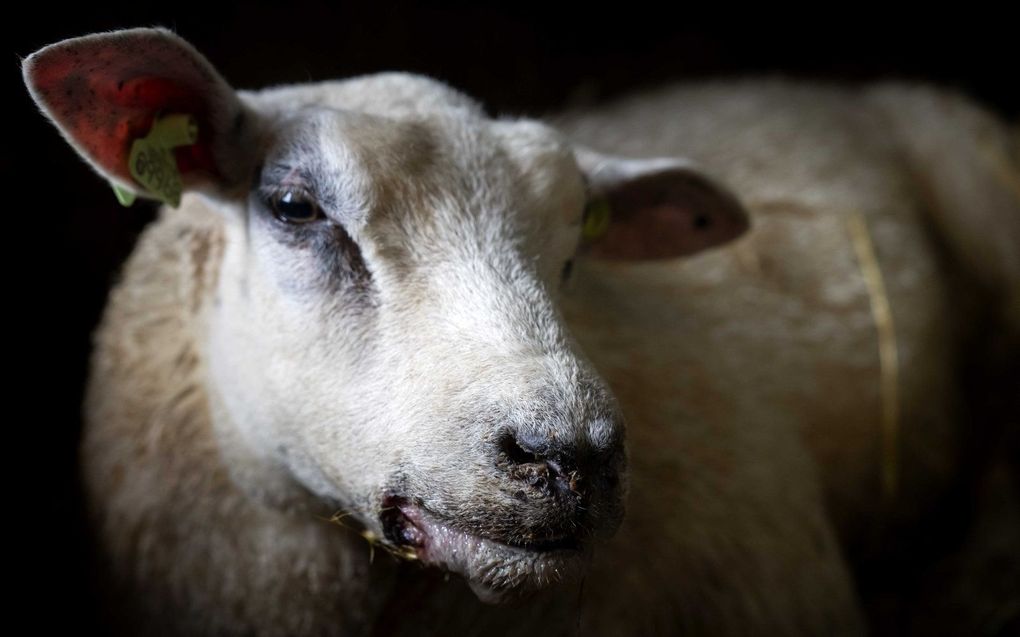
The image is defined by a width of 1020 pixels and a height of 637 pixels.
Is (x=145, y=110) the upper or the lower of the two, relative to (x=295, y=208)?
upper

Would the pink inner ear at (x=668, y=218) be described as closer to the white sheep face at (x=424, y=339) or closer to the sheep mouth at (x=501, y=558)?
the white sheep face at (x=424, y=339)

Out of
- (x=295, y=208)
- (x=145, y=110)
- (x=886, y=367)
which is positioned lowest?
Result: (x=886, y=367)

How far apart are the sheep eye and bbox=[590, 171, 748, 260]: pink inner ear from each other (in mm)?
938

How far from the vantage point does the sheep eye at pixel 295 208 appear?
199cm

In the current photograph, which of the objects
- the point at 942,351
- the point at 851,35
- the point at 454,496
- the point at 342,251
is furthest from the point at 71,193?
the point at 851,35

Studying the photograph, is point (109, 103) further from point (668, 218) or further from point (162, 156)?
point (668, 218)

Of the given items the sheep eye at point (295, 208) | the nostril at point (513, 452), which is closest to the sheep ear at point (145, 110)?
the sheep eye at point (295, 208)

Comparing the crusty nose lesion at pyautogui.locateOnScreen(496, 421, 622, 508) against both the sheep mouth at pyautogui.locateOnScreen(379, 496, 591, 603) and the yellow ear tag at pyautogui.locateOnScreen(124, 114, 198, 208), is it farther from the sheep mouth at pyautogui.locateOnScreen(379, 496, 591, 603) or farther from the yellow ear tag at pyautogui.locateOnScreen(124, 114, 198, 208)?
the yellow ear tag at pyautogui.locateOnScreen(124, 114, 198, 208)

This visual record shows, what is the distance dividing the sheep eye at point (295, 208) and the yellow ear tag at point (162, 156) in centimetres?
22

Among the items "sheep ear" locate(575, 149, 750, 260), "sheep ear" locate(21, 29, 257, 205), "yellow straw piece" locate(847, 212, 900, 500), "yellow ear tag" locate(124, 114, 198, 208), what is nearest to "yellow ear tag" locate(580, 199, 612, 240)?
"sheep ear" locate(575, 149, 750, 260)

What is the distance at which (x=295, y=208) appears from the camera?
2006 millimetres

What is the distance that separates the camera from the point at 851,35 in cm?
525

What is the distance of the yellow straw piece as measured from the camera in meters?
3.61

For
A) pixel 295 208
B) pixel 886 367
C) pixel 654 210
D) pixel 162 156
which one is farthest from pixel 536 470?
pixel 886 367
